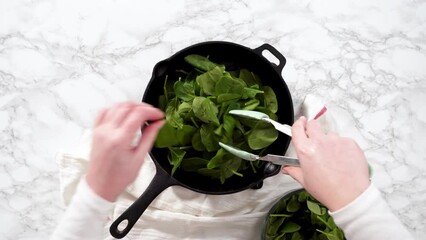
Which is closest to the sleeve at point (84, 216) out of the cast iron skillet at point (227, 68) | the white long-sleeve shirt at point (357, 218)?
the white long-sleeve shirt at point (357, 218)

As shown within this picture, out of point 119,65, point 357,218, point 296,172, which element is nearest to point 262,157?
point 296,172

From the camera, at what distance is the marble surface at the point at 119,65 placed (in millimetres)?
867

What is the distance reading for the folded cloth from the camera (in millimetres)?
822

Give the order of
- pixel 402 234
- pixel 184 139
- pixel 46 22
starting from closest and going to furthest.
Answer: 1. pixel 402 234
2. pixel 184 139
3. pixel 46 22

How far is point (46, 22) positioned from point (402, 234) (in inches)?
26.1

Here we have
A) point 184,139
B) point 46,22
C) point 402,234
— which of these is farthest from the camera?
point 46,22

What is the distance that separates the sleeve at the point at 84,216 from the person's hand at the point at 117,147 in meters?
0.01

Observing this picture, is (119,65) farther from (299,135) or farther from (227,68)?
(299,135)

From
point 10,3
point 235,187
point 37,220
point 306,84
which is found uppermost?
point 10,3

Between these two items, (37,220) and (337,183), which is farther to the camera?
(37,220)

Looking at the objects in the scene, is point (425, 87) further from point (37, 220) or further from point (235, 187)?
point (37, 220)

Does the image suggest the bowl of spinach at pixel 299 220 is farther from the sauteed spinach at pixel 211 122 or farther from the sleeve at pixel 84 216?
the sleeve at pixel 84 216

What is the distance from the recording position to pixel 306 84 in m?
0.87

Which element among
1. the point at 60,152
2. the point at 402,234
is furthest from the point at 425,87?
the point at 60,152
